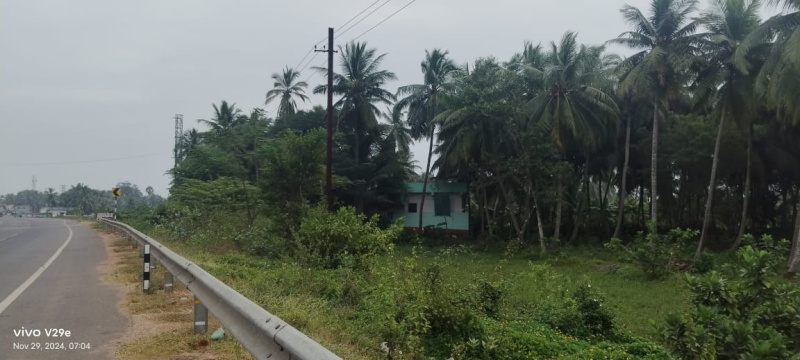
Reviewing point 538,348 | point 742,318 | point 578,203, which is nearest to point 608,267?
point 578,203

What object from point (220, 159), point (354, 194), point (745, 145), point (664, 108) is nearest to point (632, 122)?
point (664, 108)

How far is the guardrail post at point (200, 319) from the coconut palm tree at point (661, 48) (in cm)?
2238

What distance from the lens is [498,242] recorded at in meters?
34.8

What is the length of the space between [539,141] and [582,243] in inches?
298

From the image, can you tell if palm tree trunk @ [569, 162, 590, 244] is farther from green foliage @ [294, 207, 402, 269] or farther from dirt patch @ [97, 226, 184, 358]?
dirt patch @ [97, 226, 184, 358]

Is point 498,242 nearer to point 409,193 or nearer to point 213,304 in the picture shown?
point 409,193

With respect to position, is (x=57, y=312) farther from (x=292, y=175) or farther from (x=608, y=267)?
(x=608, y=267)

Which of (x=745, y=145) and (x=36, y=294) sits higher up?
(x=745, y=145)

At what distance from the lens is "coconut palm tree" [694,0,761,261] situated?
2388cm

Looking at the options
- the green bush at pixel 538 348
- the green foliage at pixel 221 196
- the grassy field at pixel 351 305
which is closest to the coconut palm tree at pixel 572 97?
the grassy field at pixel 351 305

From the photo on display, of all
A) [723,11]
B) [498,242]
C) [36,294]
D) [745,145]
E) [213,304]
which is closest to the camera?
[213,304]

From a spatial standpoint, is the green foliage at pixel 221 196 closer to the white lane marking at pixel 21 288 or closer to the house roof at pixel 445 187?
the white lane marking at pixel 21 288

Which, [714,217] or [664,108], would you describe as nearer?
[664,108]

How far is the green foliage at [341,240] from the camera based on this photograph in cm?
1316
